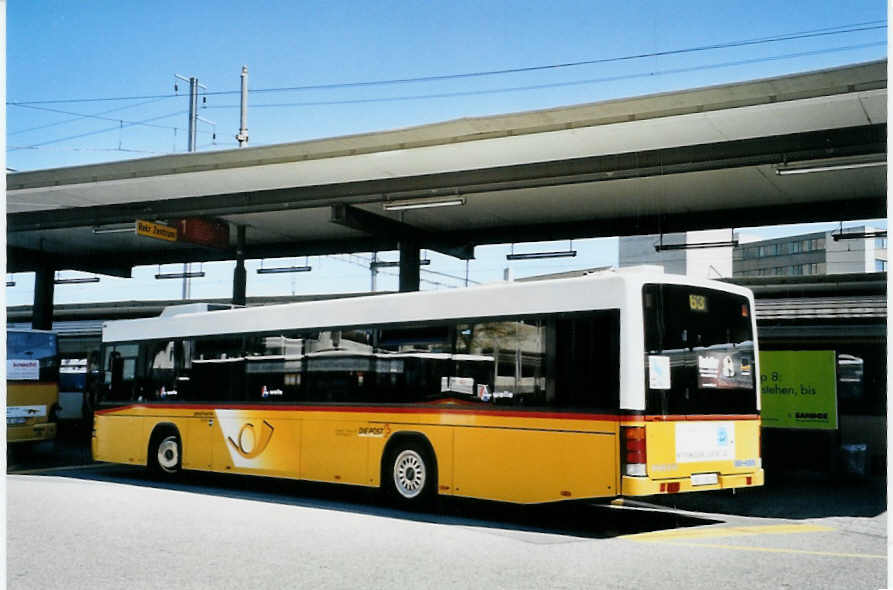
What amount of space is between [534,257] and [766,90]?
8.97 meters

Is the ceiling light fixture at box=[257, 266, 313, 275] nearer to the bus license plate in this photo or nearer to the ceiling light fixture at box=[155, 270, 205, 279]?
the ceiling light fixture at box=[155, 270, 205, 279]

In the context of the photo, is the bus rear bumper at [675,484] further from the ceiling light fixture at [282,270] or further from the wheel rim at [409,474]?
the ceiling light fixture at [282,270]

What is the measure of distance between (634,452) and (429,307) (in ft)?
11.8

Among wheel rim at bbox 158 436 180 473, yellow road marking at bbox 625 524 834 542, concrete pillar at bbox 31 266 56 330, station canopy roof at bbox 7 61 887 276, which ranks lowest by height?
yellow road marking at bbox 625 524 834 542

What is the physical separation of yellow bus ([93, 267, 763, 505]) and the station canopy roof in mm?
2785

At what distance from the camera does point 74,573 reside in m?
7.36

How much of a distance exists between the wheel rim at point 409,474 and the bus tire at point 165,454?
4.78 metres

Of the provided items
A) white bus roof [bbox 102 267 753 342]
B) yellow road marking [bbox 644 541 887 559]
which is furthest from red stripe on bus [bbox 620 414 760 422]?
yellow road marking [bbox 644 541 887 559]

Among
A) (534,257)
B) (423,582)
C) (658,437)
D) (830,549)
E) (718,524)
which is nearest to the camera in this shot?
(423,582)

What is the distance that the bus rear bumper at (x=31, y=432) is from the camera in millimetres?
18984

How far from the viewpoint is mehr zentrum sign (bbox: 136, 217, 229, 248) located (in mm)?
19969

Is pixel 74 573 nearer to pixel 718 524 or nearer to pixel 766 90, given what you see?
pixel 718 524

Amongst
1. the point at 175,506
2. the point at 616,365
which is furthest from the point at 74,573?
the point at 616,365

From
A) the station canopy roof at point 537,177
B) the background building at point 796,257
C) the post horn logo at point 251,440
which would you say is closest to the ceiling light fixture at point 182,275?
the station canopy roof at point 537,177
